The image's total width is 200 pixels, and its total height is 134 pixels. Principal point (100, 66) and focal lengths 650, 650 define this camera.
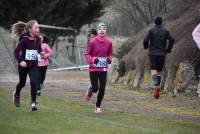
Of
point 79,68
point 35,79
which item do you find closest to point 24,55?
point 35,79

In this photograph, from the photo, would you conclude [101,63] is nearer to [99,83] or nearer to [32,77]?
[99,83]

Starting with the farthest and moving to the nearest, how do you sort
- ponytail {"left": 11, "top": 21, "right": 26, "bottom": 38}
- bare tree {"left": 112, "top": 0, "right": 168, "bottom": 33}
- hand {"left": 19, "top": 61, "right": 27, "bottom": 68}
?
bare tree {"left": 112, "top": 0, "right": 168, "bottom": 33}
ponytail {"left": 11, "top": 21, "right": 26, "bottom": 38}
hand {"left": 19, "top": 61, "right": 27, "bottom": 68}

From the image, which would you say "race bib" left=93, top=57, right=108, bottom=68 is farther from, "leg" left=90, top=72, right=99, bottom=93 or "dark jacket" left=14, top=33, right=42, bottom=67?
"dark jacket" left=14, top=33, right=42, bottom=67

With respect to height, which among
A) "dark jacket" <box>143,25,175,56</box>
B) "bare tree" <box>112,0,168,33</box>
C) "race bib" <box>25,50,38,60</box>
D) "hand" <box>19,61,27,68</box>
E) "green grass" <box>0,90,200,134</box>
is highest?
"bare tree" <box>112,0,168,33</box>

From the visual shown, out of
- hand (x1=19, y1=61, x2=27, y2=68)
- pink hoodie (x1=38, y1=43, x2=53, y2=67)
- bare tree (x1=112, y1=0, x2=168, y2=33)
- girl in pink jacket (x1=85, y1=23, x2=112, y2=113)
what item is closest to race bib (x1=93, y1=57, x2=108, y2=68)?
girl in pink jacket (x1=85, y1=23, x2=112, y2=113)

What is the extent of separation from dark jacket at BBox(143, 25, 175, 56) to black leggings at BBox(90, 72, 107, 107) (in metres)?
2.63

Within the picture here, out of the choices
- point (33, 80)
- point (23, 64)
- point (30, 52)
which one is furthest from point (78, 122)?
point (30, 52)

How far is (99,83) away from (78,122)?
7.11ft

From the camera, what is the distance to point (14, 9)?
3591cm

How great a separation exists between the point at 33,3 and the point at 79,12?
118 inches

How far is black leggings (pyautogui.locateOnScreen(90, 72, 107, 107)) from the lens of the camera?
13417 mm

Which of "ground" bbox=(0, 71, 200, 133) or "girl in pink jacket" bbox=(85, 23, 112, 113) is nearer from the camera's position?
"girl in pink jacket" bbox=(85, 23, 112, 113)

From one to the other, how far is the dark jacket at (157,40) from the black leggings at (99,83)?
104 inches

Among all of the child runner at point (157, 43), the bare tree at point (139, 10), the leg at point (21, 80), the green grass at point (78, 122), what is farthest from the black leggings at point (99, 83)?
the bare tree at point (139, 10)
